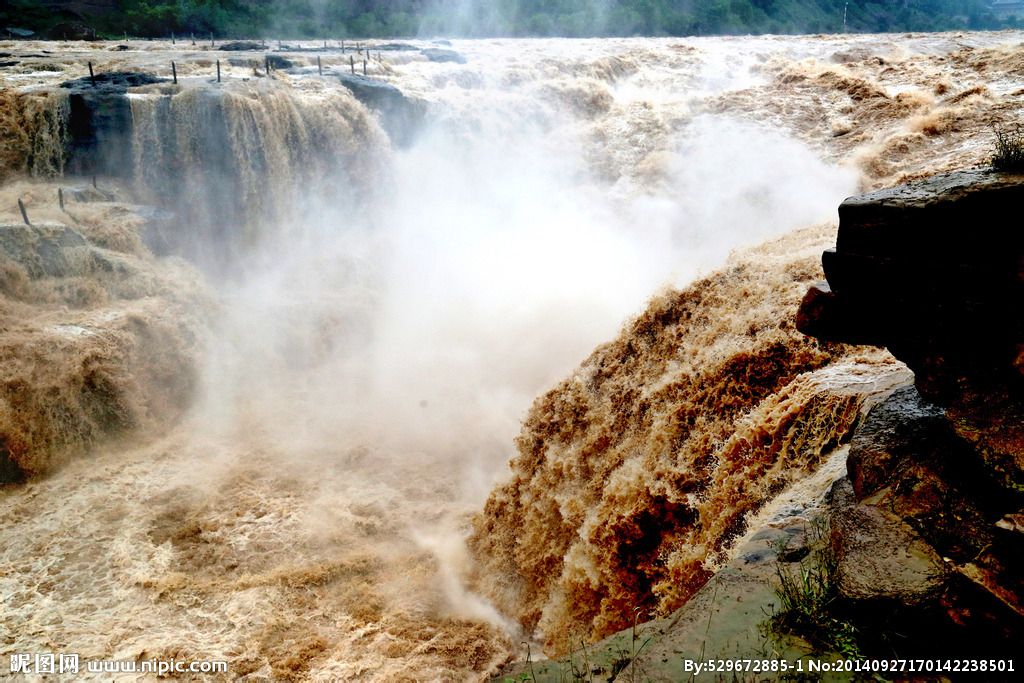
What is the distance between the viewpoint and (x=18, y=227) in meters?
8.95

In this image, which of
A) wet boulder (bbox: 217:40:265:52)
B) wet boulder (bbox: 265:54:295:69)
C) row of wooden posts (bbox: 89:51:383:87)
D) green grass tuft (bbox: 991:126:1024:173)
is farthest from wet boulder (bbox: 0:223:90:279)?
green grass tuft (bbox: 991:126:1024:173)

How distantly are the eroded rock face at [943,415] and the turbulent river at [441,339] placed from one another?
3.23ft

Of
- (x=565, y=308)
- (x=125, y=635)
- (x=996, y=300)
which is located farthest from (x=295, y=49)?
(x=996, y=300)

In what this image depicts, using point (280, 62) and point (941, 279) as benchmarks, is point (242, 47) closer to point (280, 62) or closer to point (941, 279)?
point (280, 62)

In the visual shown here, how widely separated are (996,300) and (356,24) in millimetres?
31929

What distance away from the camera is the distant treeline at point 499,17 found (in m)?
23.8

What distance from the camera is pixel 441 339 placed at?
1127cm

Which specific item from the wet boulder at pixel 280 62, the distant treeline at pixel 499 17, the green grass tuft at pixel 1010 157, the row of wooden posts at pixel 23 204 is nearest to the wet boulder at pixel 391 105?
the wet boulder at pixel 280 62

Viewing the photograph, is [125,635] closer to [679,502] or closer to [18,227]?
[679,502]

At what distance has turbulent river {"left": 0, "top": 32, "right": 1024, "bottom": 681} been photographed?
207 inches

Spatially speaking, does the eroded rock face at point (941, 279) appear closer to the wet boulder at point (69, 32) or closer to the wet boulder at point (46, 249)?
the wet boulder at point (46, 249)

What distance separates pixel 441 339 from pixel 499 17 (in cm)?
2732

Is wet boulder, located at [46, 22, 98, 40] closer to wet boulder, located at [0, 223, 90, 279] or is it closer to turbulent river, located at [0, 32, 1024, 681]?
turbulent river, located at [0, 32, 1024, 681]

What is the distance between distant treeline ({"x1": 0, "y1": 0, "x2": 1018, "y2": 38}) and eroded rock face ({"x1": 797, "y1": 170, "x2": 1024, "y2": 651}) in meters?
27.2
